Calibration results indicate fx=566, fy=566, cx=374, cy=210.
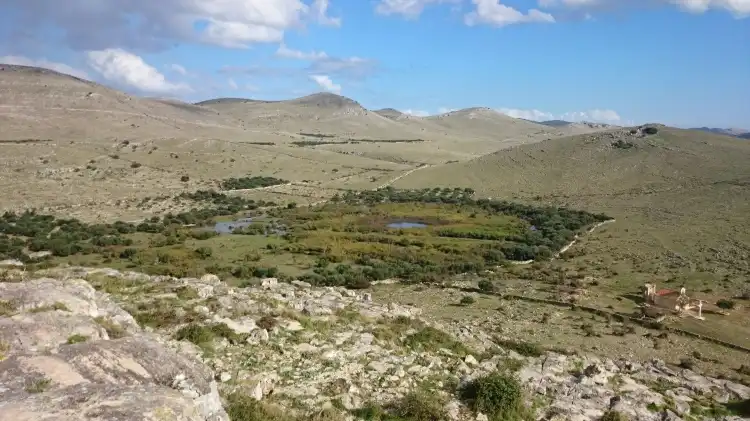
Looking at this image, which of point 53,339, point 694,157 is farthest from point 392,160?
point 53,339

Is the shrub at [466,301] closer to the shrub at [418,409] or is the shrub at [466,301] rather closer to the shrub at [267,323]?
the shrub at [267,323]

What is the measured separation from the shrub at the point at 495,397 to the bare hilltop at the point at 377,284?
0.05m

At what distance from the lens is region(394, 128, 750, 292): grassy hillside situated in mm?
38938

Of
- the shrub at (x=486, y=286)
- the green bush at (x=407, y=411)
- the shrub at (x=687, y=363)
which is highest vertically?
the green bush at (x=407, y=411)

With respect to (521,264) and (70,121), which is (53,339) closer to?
(521,264)

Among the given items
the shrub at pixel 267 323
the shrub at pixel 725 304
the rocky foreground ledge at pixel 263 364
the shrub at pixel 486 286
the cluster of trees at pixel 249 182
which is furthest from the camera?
the cluster of trees at pixel 249 182

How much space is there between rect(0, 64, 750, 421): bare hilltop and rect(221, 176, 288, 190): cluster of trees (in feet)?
2.12

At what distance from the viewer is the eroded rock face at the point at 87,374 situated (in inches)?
281

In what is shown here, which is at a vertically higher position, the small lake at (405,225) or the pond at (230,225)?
the small lake at (405,225)

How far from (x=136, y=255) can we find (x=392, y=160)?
89.2 metres

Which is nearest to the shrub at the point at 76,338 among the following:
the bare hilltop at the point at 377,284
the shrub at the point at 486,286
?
the bare hilltop at the point at 377,284

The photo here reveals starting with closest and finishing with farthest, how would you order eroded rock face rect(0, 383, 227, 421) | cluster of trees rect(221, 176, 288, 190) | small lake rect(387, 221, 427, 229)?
eroded rock face rect(0, 383, 227, 421) < small lake rect(387, 221, 427, 229) < cluster of trees rect(221, 176, 288, 190)

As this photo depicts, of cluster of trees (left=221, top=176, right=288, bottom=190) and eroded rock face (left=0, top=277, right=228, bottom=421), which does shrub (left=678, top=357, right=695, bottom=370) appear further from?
cluster of trees (left=221, top=176, right=288, bottom=190)

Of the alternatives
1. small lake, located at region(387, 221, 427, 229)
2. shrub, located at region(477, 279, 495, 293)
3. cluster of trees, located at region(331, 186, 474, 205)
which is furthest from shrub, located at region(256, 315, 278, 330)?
cluster of trees, located at region(331, 186, 474, 205)
